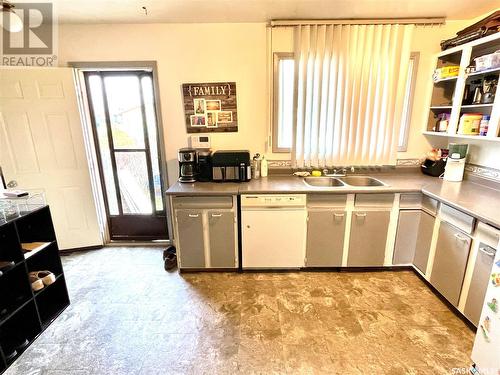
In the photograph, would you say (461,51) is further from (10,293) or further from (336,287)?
(10,293)

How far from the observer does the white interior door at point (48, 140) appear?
2.55m

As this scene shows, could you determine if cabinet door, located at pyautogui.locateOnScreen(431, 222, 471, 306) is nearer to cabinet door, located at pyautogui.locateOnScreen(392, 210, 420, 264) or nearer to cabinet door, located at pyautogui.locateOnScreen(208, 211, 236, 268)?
cabinet door, located at pyautogui.locateOnScreen(392, 210, 420, 264)

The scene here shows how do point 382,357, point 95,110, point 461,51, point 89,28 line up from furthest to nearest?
point 95,110 < point 89,28 < point 461,51 < point 382,357

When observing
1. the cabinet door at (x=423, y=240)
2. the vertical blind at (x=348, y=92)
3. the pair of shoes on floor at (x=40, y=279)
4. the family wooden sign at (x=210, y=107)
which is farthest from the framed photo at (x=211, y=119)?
the cabinet door at (x=423, y=240)

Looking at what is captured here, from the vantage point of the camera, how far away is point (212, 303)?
2209mm

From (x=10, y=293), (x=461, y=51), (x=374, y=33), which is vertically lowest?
(x=10, y=293)

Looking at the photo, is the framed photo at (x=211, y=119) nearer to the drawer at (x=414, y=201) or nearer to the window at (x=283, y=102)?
the window at (x=283, y=102)

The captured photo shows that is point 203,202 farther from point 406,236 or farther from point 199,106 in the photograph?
point 406,236

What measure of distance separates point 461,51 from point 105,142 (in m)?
3.83

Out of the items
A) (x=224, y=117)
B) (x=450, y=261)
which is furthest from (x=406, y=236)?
(x=224, y=117)

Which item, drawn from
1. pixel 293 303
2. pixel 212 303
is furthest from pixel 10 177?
pixel 293 303

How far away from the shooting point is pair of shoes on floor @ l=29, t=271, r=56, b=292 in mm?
1922

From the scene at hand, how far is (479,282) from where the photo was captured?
1.77m

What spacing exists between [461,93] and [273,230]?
211 centimetres
